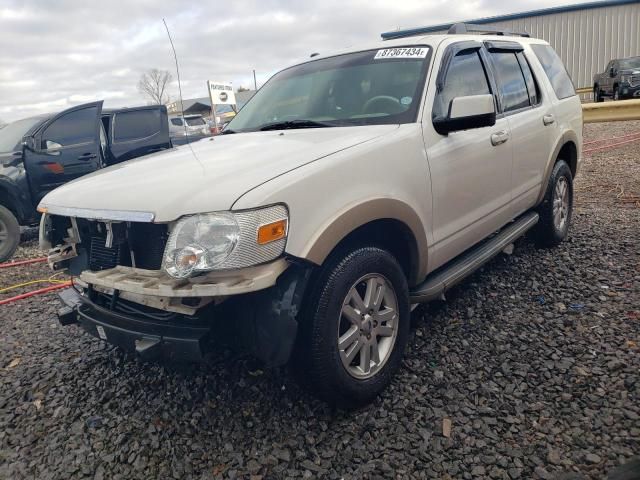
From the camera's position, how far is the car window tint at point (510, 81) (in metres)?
3.54

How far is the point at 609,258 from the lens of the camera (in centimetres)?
404

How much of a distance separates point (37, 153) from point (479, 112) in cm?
566

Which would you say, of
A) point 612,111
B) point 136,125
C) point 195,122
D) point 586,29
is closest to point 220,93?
point 195,122

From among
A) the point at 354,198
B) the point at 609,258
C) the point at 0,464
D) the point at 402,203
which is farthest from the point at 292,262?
the point at 609,258

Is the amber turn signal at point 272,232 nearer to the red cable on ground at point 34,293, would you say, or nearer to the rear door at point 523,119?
the rear door at point 523,119

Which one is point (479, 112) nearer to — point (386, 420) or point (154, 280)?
point (386, 420)

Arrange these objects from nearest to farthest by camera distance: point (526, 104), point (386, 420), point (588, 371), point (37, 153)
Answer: point (386, 420)
point (588, 371)
point (526, 104)
point (37, 153)

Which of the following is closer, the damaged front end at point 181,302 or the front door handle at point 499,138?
the damaged front end at point 181,302

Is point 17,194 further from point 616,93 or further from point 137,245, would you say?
point 616,93

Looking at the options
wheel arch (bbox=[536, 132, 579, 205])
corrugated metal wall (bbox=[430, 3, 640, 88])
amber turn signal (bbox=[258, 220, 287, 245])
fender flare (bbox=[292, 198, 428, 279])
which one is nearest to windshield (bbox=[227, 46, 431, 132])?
fender flare (bbox=[292, 198, 428, 279])

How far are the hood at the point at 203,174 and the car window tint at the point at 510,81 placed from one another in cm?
145

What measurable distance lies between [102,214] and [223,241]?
660mm

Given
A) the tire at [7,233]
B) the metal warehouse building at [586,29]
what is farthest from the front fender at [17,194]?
the metal warehouse building at [586,29]

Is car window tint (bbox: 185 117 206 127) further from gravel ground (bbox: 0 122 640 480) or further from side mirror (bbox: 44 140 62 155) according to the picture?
gravel ground (bbox: 0 122 640 480)
